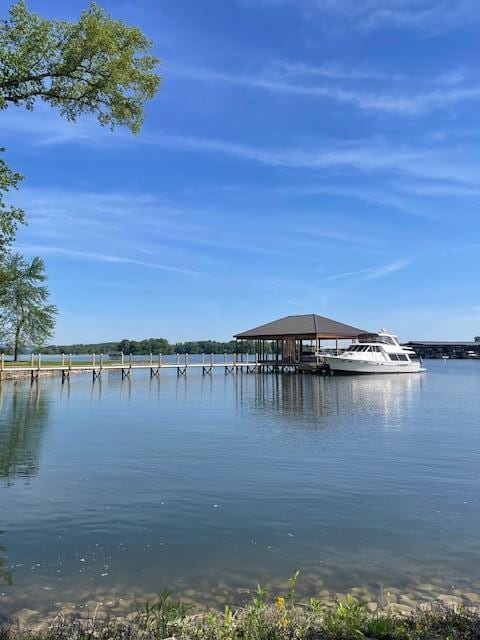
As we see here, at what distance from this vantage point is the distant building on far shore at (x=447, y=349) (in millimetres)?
135025

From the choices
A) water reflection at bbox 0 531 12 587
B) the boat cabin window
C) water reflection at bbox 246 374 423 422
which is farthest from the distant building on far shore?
water reflection at bbox 0 531 12 587

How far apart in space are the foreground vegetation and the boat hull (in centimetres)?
4208

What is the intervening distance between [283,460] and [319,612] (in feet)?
23.5

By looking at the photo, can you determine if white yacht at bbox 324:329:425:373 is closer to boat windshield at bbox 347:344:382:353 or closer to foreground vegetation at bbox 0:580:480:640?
boat windshield at bbox 347:344:382:353

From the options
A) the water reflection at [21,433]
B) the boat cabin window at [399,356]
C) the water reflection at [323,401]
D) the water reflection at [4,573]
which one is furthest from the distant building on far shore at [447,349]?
the water reflection at [4,573]

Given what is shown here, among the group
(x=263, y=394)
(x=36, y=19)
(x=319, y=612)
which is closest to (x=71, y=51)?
(x=36, y=19)

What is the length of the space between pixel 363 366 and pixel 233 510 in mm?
41181

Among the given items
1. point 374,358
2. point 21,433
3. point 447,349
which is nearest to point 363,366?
point 374,358

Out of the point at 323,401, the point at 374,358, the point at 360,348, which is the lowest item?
the point at 323,401

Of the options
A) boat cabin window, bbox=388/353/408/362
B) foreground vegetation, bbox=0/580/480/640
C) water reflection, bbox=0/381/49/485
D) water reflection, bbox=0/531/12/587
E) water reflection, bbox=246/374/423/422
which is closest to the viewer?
foreground vegetation, bbox=0/580/480/640

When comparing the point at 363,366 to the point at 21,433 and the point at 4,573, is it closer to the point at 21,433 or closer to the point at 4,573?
the point at 21,433

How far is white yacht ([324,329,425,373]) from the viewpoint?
46.3m

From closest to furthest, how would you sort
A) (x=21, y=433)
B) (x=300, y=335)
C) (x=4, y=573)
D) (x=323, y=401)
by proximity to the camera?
(x=4, y=573)
(x=21, y=433)
(x=323, y=401)
(x=300, y=335)

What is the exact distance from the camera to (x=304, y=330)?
46.1 meters
